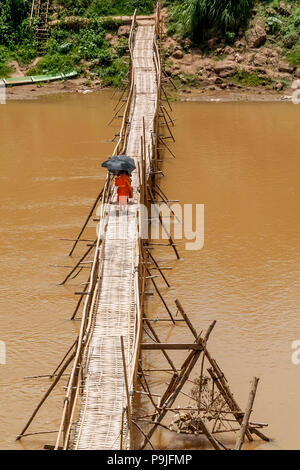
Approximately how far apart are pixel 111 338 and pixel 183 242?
5213 mm

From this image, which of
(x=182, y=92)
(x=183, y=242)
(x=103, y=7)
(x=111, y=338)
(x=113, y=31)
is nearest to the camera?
(x=111, y=338)

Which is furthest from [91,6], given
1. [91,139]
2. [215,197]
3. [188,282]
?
[188,282]

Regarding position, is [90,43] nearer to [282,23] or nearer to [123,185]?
[282,23]

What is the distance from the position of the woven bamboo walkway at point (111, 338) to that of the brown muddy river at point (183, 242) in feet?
3.47

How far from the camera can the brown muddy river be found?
9555 millimetres

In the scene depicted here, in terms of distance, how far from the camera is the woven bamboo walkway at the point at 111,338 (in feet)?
24.6

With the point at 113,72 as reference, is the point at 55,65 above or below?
above

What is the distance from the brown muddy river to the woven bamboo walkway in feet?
3.47

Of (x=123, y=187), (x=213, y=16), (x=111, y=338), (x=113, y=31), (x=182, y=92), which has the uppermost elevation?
A: (x=113, y=31)

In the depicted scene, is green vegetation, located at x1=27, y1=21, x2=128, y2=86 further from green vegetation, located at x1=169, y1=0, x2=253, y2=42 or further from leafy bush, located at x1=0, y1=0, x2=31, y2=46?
green vegetation, located at x1=169, y1=0, x2=253, y2=42

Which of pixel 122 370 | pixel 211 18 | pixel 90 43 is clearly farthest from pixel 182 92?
pixel 122 370

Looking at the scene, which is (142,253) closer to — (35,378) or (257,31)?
(35,378)

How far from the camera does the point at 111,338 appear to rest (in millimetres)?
8664
